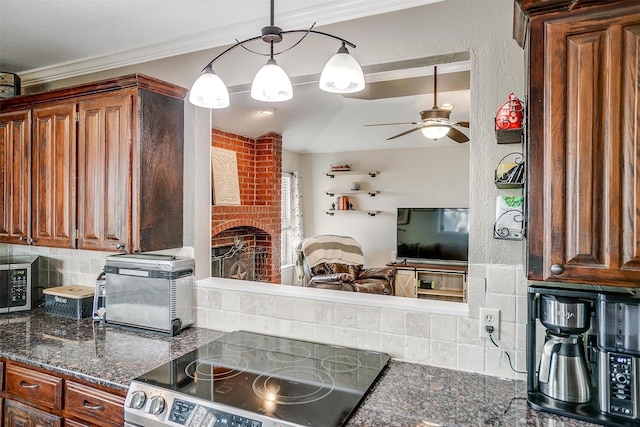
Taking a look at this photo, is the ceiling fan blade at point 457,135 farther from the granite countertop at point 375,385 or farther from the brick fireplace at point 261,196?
the granite countertop at point 375,385

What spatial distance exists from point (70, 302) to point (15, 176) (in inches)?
32.2

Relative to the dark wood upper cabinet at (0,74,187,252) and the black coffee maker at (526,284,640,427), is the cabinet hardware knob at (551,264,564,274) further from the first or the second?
the dark wood upper cabinet at (0,74,187,252)

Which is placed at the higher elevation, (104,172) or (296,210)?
(104,172)

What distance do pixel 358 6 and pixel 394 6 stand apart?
6.1 inches

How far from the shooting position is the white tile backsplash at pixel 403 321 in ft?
5.20

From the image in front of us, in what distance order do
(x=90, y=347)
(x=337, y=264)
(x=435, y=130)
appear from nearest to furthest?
(x=90, y=347) → (x=435, y=130) → (x=337, y=264)

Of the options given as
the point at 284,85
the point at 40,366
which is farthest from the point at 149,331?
the point at 284,85

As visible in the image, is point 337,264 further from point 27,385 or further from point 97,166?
point 27,385

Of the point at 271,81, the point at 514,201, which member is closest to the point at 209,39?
the point at 271,81

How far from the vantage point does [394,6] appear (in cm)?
170

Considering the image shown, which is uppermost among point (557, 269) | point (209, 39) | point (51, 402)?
point (209, 39)

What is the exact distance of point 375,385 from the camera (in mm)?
1512

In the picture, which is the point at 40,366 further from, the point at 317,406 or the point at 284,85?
the point at 284,85

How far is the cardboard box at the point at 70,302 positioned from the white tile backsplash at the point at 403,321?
0.73m
